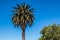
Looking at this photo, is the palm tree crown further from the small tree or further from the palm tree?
the small tree

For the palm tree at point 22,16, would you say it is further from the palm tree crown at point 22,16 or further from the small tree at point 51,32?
the small tree at point 51,32

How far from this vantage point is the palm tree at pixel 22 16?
54.9 m

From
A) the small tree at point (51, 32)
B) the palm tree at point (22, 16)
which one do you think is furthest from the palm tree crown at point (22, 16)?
the small tree at point (51, 32)

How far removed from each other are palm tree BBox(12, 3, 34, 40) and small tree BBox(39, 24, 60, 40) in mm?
14087

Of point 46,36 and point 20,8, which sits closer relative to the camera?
point 20,8

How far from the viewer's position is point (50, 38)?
69.1 m

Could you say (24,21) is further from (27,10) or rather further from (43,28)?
(43,28)

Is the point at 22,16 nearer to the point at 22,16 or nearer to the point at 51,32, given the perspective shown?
the point at 22,16

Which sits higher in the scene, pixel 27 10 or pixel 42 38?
pixel 27 10

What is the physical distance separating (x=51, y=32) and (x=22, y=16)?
16.9 m

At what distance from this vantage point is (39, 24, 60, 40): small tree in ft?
224

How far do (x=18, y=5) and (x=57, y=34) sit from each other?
1875 cm

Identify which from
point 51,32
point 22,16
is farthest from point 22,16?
point 51,32

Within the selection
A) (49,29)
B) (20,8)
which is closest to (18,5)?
(20,8)
